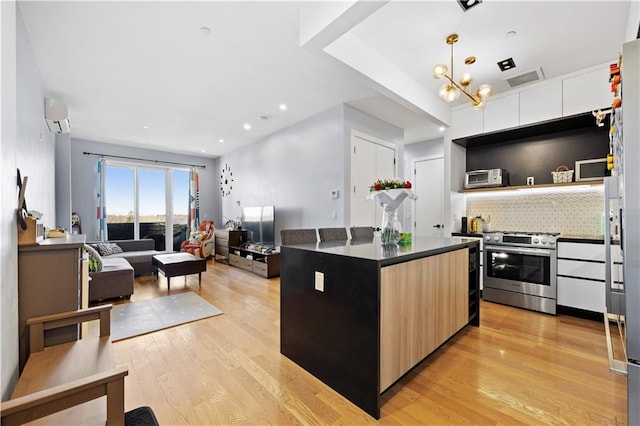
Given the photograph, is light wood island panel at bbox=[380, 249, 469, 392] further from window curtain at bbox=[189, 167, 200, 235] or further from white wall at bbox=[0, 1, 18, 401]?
window curtain at bbox=[189, 167, 200, 235]

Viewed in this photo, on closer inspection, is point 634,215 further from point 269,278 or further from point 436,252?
point 269,278

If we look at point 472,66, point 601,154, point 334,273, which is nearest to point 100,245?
point 334,273

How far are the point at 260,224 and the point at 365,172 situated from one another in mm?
2519

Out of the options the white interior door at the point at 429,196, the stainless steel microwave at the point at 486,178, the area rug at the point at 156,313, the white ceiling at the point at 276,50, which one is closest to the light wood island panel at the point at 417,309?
the white ceiling at the point at 276,50

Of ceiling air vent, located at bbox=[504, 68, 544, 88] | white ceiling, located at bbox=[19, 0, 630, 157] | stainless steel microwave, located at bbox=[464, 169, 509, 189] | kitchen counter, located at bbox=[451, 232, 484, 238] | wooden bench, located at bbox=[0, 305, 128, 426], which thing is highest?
white ceiling, located at bbox=[19, 0, 630, 157]

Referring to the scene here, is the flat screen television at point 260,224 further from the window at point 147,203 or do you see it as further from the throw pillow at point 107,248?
Answer: the window at point 147,203

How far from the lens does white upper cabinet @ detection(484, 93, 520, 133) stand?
364 centimetres

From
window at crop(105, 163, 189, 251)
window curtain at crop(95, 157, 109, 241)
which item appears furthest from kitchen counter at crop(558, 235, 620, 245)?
window curtain at crop(95, 157, 109, 241)

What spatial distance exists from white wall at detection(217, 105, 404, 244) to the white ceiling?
340mm

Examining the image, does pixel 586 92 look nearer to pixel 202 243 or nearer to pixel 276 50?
pixel 276 50

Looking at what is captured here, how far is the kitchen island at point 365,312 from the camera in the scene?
158 cm

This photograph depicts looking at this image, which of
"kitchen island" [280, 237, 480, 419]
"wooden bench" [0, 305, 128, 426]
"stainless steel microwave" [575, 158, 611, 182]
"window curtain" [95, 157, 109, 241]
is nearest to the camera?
"wooden bench" [0, 305, 128, 426]

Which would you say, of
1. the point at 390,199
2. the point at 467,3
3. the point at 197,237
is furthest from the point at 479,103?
the point at 197,237

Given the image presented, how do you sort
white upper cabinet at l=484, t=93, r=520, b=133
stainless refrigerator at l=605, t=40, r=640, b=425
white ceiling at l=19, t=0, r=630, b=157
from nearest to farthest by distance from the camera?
stainless refrigerator at l=605, t=40, r=640, b=425
white ceiling at l=19, t=0, r=630, b=157
white upper cabinet at l=484, t=93, r=520, b=133
